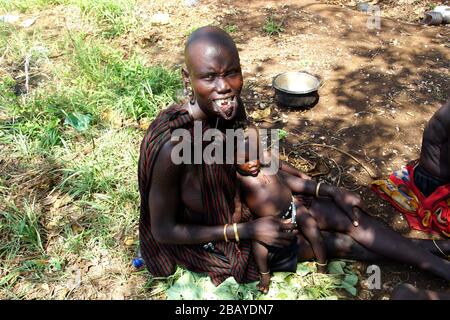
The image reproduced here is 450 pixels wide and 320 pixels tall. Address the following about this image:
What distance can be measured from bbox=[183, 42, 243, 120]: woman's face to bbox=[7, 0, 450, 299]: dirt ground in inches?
59.1

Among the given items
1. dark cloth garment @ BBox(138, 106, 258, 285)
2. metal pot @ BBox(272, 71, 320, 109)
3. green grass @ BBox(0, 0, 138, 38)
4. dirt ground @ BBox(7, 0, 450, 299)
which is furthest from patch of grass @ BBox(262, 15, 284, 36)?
dark cloth garment @ BBox(138, 106, 258, 285)

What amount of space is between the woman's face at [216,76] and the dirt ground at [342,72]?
4.92 ft

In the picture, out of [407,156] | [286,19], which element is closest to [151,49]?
[286,19]

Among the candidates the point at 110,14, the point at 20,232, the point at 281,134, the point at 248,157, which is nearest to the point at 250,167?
the point at 248,157

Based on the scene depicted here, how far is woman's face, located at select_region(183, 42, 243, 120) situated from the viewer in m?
1.76

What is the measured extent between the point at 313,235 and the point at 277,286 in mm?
376

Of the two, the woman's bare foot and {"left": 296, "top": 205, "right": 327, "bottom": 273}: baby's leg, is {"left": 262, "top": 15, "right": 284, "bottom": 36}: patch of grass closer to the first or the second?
{"left": 296, "top": 205, "right": 327, "bottom": 273}: baby's leg

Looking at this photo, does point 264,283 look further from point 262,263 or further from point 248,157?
point 248,157

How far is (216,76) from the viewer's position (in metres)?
1.78

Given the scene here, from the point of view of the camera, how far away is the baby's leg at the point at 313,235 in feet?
7.85

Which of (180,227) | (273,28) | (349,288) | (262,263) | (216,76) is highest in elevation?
(216,76)

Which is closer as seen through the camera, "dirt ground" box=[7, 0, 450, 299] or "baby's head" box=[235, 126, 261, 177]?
"baby's head" box=[235, 126, 261, 177]

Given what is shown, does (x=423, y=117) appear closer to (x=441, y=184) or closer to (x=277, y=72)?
(x=441, y=184)

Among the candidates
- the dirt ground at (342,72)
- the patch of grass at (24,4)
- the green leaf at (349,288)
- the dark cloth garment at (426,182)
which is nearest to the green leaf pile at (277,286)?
the green leaf at (349,288)
